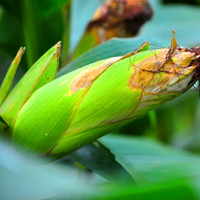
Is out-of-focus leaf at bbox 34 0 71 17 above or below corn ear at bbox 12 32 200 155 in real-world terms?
above

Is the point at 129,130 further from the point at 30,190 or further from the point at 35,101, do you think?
the point at 30,190

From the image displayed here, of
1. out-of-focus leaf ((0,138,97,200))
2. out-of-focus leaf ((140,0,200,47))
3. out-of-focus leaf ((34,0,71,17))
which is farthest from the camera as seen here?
out-of-focus leaf ((140,0,200,47))

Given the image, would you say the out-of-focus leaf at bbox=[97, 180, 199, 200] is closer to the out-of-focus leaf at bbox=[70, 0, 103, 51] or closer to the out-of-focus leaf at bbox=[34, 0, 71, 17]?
the out-of-focus leaf at bbox=[34, 0, 71, 17]

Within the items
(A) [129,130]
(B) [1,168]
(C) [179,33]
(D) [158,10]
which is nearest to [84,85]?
(B) [1,168]

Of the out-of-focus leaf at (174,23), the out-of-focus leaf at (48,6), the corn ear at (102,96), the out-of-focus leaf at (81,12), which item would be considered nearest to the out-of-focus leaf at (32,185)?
the corn ear at (102,96)

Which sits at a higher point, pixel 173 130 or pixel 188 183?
pixel 188 183

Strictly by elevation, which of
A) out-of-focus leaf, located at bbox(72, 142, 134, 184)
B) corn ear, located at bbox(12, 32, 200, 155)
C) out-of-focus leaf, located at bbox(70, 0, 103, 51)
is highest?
out-of-focus leaf, located at bbox(70, 0, 103, 51)

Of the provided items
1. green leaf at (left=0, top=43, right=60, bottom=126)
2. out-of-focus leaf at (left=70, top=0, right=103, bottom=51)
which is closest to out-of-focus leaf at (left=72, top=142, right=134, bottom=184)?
green leaf at (left=0, top=43, right=60, bottom=126)

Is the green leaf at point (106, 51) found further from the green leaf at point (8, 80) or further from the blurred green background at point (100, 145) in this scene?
the green leaf at point (8, 80)
